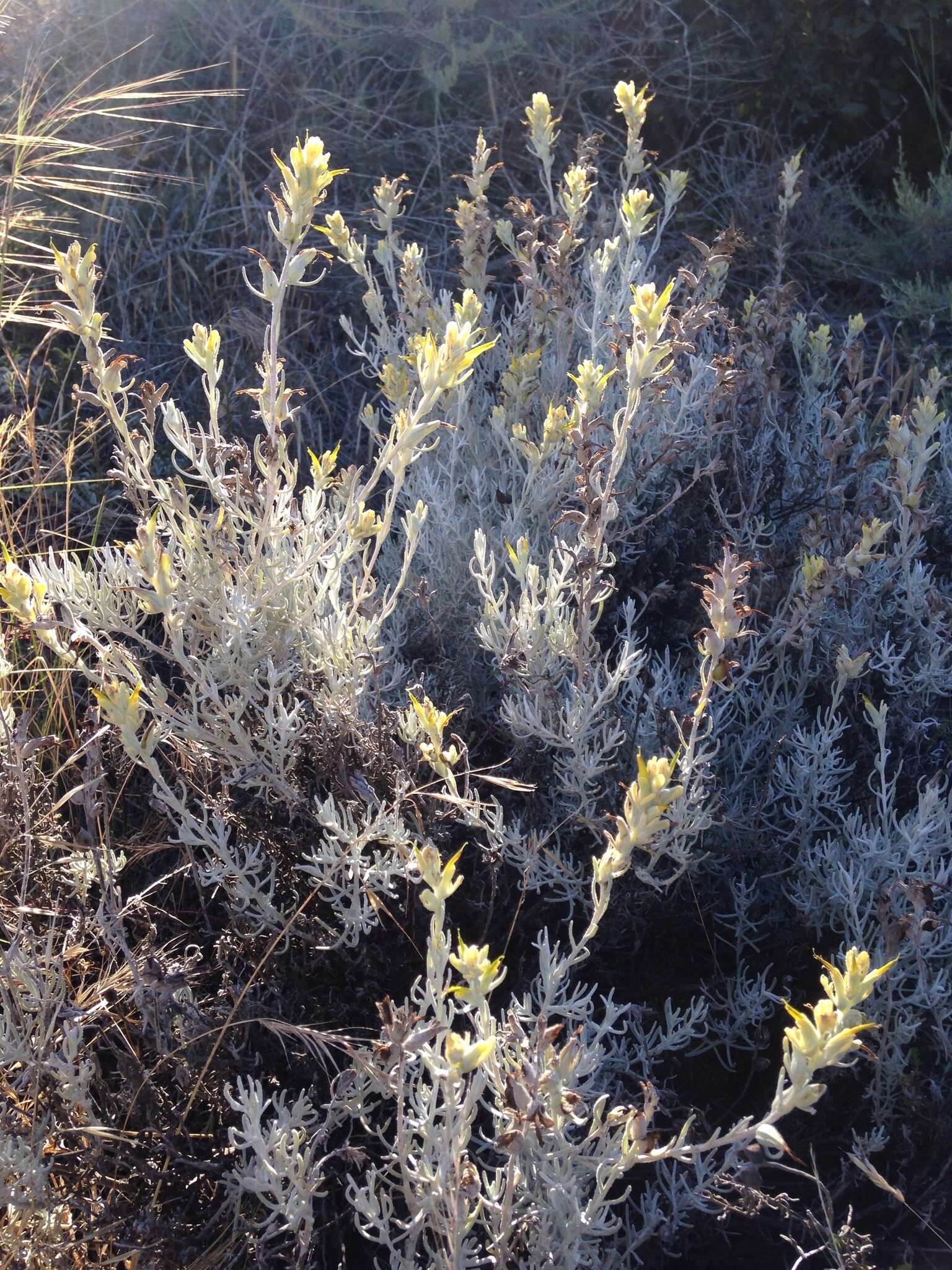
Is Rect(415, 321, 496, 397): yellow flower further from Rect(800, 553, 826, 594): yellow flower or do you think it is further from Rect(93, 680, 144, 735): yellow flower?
Rect(800, 553, 826, 594): yellow flower

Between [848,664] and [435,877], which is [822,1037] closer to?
[435,877]

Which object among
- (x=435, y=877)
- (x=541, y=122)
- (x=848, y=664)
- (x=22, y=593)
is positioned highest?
(x=541, y=122)

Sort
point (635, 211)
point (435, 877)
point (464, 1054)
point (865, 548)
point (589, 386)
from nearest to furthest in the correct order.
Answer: point (464, 1054) < point (435, 877) < point (589, 386) < point (865, 548) < point (635, 211)

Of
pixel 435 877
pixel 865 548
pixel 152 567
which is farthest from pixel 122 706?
pixel 865 548

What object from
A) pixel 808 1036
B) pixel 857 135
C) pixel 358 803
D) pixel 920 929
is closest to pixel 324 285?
pixel 857 135

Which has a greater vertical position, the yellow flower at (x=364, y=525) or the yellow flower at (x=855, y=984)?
the yellow flower at (x=364, y=525)

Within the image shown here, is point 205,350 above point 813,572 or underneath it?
above

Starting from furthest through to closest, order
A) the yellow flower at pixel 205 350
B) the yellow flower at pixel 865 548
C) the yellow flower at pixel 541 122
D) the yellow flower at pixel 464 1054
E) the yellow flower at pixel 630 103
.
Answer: the yellow flower at pixel 541 122, the yellow flower at pixel 630 103, the yellow flower at pixel 865 548, the yellow flower at pixel 205 350, the yellow flower at pixel 464 1054

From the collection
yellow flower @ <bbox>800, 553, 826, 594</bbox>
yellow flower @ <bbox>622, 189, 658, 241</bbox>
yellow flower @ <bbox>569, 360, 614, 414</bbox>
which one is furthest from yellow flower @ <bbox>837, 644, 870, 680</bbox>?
yellow flower @ <bbox>622, 189, 658, 241</bbox>

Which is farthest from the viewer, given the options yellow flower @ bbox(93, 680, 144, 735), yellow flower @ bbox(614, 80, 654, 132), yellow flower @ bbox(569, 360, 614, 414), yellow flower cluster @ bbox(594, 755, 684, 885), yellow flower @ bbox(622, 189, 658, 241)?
yellow flower @ bbox(614, 80, 654, 132)

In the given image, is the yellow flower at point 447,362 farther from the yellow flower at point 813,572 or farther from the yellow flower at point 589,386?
the yellow flower at point 813,572

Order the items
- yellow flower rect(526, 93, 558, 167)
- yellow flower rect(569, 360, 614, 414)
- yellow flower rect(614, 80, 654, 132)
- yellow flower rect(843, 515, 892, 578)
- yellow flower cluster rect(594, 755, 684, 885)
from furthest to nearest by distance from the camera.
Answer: yellow flower rect(526, 93, 558, 167) → yellow flower rect(614, 80, 654, 132) → yellow flower rect(843, 515, 892, 578) → yellow flower rect(569, 360, 614, 414) → yellow flower cluster rect(594, 755, 684, 885)

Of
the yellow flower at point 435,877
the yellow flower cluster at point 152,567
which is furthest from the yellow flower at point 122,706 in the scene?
the yellow flower at point 435,877

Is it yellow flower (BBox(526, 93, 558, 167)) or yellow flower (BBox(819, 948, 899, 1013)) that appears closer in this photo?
yellow flower (BBox(819, 948, 899, 1013))
